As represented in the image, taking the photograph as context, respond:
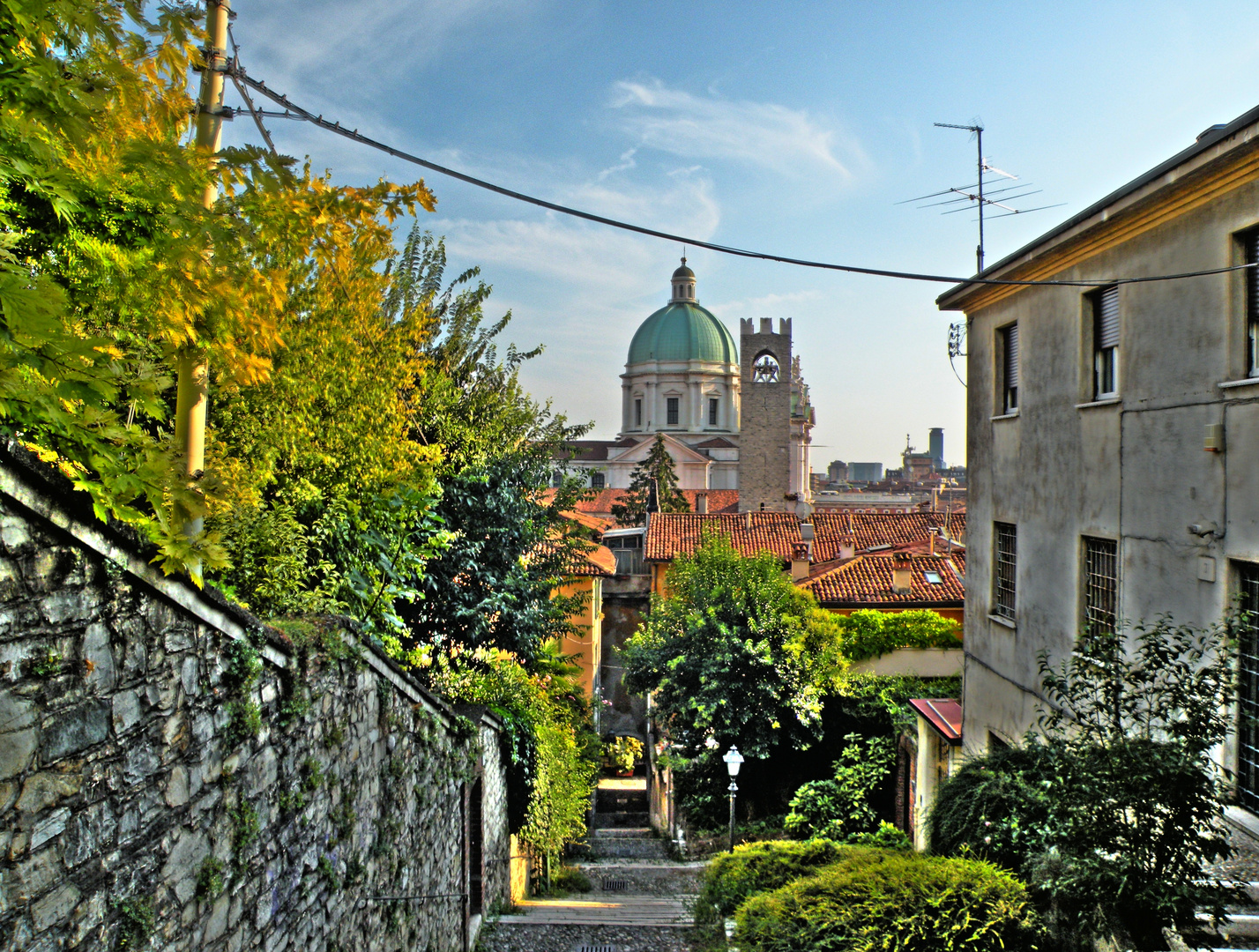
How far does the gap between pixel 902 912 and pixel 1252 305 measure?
17.6 ft

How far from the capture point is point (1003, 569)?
10984 millimetres

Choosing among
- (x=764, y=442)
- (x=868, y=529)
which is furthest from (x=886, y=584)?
(x=764, y=442)

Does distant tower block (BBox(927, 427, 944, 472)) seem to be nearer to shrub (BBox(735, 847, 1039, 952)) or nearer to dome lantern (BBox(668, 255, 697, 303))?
dome lantern (BBox(668, 255, 697, 303))

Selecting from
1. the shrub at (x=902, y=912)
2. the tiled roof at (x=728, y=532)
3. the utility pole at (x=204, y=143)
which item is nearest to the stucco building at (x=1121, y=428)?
the shrub at (x=902, y=912)

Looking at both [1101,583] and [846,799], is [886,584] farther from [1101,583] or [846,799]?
[1101,583]

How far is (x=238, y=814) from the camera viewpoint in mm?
3418

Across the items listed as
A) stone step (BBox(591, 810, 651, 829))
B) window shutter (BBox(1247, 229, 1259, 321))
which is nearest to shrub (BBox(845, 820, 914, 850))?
window shutter (BBox(1247, 229, 1259, 321))

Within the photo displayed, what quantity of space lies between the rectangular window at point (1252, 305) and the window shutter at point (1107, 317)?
1640mm

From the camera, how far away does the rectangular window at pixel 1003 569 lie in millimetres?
10648

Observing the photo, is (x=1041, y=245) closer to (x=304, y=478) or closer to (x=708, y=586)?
(x=304, y=478)

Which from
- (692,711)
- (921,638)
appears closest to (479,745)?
(692,711)

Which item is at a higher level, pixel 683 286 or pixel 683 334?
pixel 683 286

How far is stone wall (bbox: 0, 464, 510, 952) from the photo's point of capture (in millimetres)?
2205

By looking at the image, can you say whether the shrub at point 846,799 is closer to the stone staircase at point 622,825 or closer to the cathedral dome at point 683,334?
the stone staircase at point 622,825
